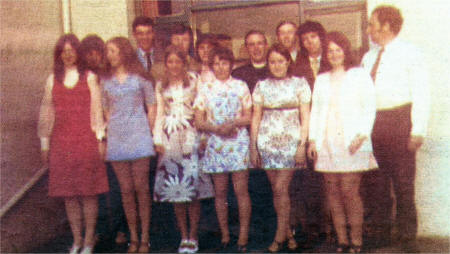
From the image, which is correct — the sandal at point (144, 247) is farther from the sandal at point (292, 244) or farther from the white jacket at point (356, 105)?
the white jacket at point (356, 105)

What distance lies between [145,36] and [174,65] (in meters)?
0.41

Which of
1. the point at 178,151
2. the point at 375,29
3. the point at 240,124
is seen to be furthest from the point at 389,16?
the point at 178,151

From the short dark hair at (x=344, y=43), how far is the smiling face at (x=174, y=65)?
827 mm

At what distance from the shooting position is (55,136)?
11.1 ft

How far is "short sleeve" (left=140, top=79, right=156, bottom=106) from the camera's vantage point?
329 cm

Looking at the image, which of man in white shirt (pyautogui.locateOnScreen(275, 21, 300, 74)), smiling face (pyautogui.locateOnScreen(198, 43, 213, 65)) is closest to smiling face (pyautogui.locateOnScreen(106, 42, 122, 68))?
smiling face (pyautogui.locateOnScreen(198, 43, 213, 65))

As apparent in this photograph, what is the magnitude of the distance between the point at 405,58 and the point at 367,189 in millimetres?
845

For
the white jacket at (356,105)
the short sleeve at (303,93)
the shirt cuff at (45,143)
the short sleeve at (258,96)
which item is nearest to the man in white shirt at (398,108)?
the white jacket at (356,105)

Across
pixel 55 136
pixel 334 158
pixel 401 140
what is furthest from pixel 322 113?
pixel 55 136

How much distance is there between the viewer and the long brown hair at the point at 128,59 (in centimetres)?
326

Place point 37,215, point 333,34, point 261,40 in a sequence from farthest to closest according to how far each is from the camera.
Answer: point 37,215 → point 261,40 → point 333,34

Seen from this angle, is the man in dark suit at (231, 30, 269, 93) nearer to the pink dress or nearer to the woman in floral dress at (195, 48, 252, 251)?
the woman in floral dress at (195, 48, 252, 251)

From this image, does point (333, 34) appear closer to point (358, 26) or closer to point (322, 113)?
point (322, 113)

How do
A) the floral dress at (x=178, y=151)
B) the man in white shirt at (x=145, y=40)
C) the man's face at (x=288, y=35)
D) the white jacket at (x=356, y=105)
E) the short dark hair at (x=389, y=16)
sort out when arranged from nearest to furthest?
1. the white jacket at (x=356, y=105)
2. the short dark hair at (x=389, y=16)
3. the floral dress at (x=178, y=151)
4. the man's face at (x=288, y=35)
5. the man in white shirt at (x=145, y=40)
